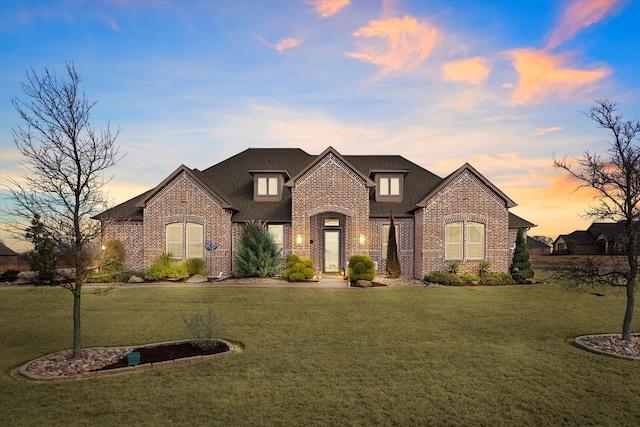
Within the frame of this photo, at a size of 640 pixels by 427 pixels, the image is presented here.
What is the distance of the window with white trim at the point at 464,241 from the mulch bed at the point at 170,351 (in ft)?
58.9

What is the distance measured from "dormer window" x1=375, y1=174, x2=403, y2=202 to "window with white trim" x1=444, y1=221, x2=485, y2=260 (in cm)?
424

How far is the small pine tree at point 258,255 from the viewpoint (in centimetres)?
2411

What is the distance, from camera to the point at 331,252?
1081 inches

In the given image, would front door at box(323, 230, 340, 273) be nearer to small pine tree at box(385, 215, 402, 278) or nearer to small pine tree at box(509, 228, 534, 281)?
small pine tree at box(385, 215, 402, 278)

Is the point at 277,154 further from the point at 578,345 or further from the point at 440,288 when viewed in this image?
the point at 578,345

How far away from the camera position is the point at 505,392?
25.4 feet

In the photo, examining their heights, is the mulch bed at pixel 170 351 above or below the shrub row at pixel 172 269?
below

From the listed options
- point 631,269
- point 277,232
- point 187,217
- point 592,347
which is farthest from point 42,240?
point 277,232

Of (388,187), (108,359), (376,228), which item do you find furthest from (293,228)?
(108,359)

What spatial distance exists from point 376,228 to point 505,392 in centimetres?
1893

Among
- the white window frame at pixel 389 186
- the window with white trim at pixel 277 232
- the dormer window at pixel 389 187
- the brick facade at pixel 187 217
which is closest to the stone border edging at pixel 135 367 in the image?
the brick facade at pixel 187 217

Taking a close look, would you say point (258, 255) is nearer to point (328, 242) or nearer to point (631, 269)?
point (328, 242)

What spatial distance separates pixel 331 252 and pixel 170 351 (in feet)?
Answer: 58.7

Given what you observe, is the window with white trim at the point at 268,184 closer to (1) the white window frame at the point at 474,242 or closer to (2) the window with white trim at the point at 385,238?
(2) the window with white trim at the point at 385,238
